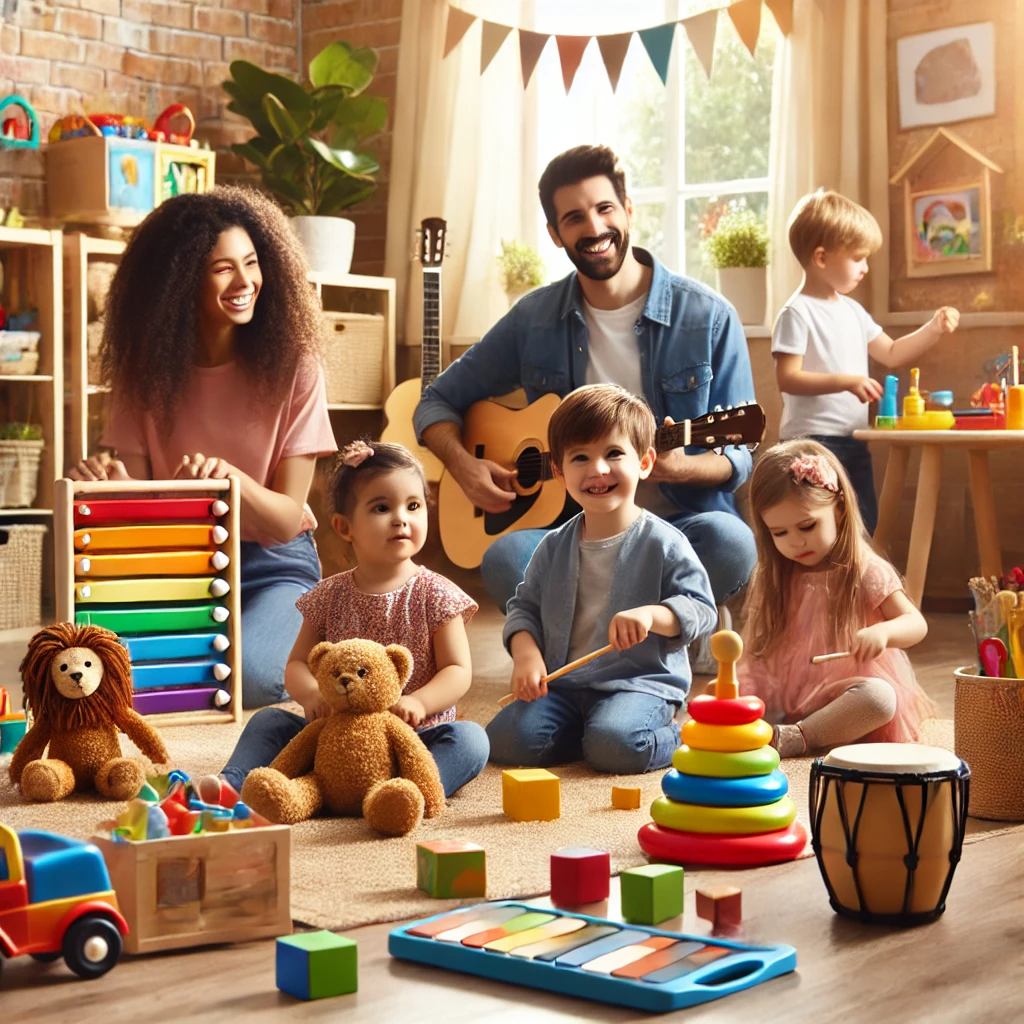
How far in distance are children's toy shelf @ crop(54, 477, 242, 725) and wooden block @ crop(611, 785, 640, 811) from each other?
36.1 inches

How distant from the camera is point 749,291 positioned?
15.2 ft

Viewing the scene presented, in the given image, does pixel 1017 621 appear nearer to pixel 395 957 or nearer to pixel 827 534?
pixel 827 534

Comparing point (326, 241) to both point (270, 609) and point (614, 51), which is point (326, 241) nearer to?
point (614, 51)

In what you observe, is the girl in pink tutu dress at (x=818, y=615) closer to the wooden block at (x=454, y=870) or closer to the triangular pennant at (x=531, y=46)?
the wooden block at (x=454, y=870)

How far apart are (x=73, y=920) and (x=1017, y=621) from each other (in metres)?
1.26

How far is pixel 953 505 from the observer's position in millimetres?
4438

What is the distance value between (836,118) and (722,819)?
3207 millimetres

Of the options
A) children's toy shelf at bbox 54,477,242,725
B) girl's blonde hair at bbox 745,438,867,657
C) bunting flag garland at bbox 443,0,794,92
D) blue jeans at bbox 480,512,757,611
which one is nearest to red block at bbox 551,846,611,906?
girl's blonde hair at bbox 745,438,867,657

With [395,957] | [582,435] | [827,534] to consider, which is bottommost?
[395,957]

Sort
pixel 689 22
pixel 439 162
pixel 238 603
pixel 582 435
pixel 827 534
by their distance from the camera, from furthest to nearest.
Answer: pixel 439 162 < pixel 689 22 < pixel 238 603 < pixel 827 534 < pixel 582 435

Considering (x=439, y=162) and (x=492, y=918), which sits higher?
Answer: (x=439, y=162)

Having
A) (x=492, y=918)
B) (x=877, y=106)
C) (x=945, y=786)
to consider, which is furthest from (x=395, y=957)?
(x=877, y=106)

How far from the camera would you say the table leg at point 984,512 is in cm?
380

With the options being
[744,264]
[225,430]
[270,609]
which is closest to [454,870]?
[270,609]
